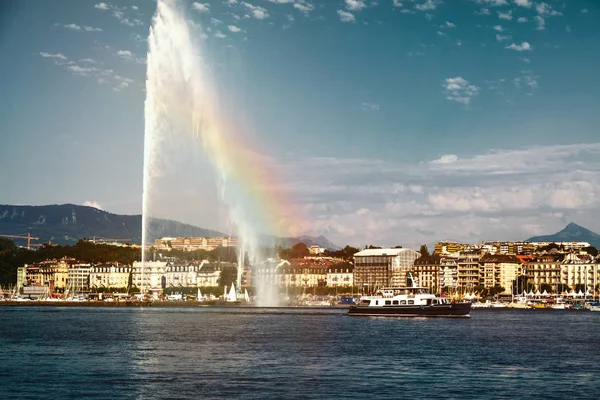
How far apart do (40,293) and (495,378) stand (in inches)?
6940

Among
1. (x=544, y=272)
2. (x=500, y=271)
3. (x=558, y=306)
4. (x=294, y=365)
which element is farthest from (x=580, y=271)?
(x=294, y=365)

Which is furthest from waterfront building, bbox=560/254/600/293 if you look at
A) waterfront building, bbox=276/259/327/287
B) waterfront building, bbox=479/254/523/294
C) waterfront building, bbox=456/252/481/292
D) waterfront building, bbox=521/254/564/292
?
waterfront building, bbox=276/259/327/287

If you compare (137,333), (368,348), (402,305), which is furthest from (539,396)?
(402,305)

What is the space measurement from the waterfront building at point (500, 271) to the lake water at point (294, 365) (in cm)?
11981

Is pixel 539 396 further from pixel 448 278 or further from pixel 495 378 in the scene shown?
pixel 448 278

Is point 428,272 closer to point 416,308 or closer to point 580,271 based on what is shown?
point 580,271

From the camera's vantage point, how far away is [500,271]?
181 m

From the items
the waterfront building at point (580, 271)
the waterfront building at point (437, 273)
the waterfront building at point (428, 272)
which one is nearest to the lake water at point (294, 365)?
the waterfront building at point (580, 271)

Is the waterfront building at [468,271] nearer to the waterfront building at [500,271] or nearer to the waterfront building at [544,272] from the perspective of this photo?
the waterfront building at [500,271]

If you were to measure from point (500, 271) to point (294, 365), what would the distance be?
483ft

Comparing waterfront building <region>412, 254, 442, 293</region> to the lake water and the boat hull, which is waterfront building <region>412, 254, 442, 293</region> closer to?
the boat hull

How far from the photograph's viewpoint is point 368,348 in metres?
49.3

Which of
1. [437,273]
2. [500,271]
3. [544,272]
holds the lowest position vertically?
[437,273]

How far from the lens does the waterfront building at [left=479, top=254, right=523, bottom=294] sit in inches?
7116
